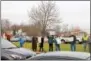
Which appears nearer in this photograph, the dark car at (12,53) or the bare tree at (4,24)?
the bare tree at (4,24)

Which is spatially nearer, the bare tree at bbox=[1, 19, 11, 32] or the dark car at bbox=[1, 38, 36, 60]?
the bare tree at bbox=[1, 19, 11, 32]

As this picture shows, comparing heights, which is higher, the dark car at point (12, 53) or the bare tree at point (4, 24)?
the bare tree at point (4, 24)

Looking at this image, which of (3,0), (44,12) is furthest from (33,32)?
(3,0)

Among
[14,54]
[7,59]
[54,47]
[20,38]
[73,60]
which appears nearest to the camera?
[73,60]

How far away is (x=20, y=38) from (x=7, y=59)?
5355 millimetres

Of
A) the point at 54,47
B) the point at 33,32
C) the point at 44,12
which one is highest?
the point at 44,12

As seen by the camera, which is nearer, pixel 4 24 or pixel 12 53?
pixel 4 24

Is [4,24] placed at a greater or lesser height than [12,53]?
greater

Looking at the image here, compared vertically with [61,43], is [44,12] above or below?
above

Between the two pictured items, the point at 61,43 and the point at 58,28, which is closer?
the point at 58,28

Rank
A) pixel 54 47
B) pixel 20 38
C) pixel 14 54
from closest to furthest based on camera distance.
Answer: pixel 14 54
pixel 54 47
pixel 20 38

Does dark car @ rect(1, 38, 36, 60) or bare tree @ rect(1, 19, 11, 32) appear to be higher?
bare tree @ rect(1, 19, 11, 32)

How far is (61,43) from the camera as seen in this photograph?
10.4m

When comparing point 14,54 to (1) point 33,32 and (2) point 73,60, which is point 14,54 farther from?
(2) point 73,60
